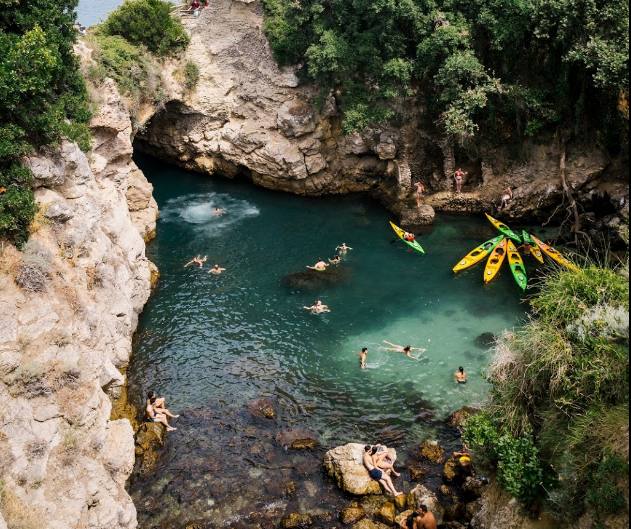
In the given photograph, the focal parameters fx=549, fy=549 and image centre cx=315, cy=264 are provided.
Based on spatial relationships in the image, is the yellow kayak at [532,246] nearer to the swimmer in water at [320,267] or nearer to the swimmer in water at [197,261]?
the swimmer in water at [320,267]

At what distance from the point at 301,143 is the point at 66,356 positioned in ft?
68.0

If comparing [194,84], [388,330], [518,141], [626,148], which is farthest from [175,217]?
[626,148]

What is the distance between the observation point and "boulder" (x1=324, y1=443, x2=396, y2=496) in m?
16.3

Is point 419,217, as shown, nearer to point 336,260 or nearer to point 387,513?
point 336,260

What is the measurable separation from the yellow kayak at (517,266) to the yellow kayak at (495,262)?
1.08 ft

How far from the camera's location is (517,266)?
26.0 m

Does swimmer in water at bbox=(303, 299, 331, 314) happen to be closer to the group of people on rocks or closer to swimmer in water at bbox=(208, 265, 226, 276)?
swimmer in water at bbox=(208, 265, 226, 276)

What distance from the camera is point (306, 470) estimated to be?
1727cm

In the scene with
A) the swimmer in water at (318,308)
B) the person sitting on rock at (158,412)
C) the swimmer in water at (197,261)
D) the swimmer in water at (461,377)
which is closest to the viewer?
the person sitting on rock at (158,412)

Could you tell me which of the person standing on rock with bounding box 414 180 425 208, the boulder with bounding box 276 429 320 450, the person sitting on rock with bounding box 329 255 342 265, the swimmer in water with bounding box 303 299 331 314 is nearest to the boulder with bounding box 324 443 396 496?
the boulder with bounding box 276 429 320 450

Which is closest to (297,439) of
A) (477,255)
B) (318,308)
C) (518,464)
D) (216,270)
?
(318,308)

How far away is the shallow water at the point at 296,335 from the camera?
1808cm

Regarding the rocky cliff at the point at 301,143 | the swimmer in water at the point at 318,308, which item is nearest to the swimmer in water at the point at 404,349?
the swimmer in water at the point at 318,308

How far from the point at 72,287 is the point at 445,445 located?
43.4 feet
